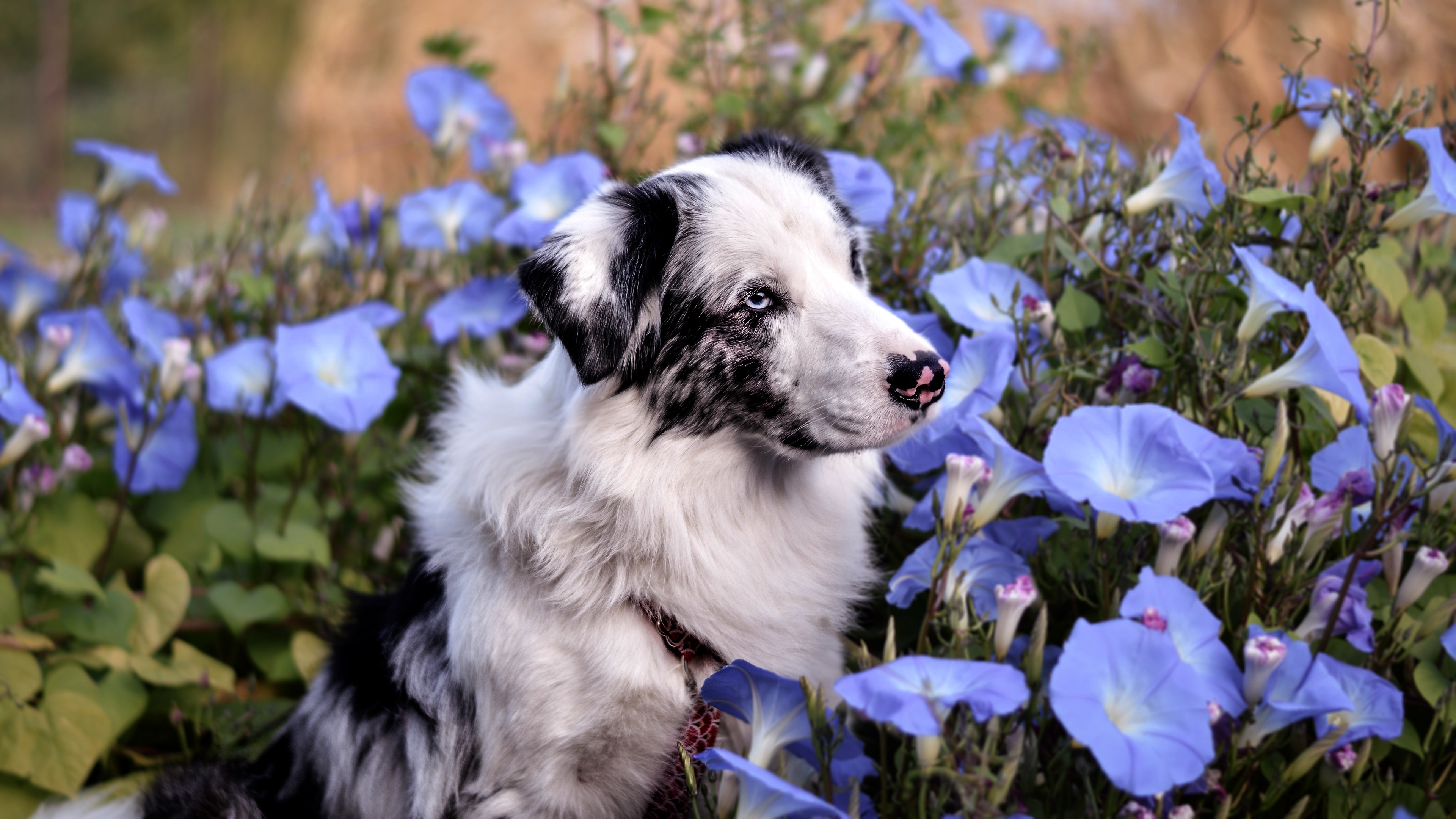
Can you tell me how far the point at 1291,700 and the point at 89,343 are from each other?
9.69 ft

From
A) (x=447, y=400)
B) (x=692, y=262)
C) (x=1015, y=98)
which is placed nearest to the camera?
(x=692, y=262)

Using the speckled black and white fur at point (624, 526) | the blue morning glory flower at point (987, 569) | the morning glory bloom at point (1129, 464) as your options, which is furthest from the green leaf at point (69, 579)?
the morning glory bloom at point (1129, 464)

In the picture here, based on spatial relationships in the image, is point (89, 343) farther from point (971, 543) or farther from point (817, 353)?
point (971, 543)

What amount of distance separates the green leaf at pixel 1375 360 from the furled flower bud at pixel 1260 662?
2.61 feet

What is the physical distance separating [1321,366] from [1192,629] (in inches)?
21.4

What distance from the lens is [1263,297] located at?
1.64 m

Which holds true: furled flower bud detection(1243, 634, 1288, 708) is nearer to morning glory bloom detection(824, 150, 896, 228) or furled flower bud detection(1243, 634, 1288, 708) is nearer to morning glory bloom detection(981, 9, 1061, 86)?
morning glory bloom detection(824, 150, 896, 228)

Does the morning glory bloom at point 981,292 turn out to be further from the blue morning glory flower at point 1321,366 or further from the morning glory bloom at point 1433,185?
the morning glory bloom at point 1433,185

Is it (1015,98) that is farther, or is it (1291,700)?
(1015,98)

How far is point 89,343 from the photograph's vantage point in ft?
8.95

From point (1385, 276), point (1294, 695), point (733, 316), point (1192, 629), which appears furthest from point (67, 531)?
point (1385, 276)

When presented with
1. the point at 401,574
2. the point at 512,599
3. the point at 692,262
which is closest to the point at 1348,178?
the point at 692,262

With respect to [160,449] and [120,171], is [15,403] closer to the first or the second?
[160,449]

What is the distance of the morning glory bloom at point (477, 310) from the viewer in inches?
115
